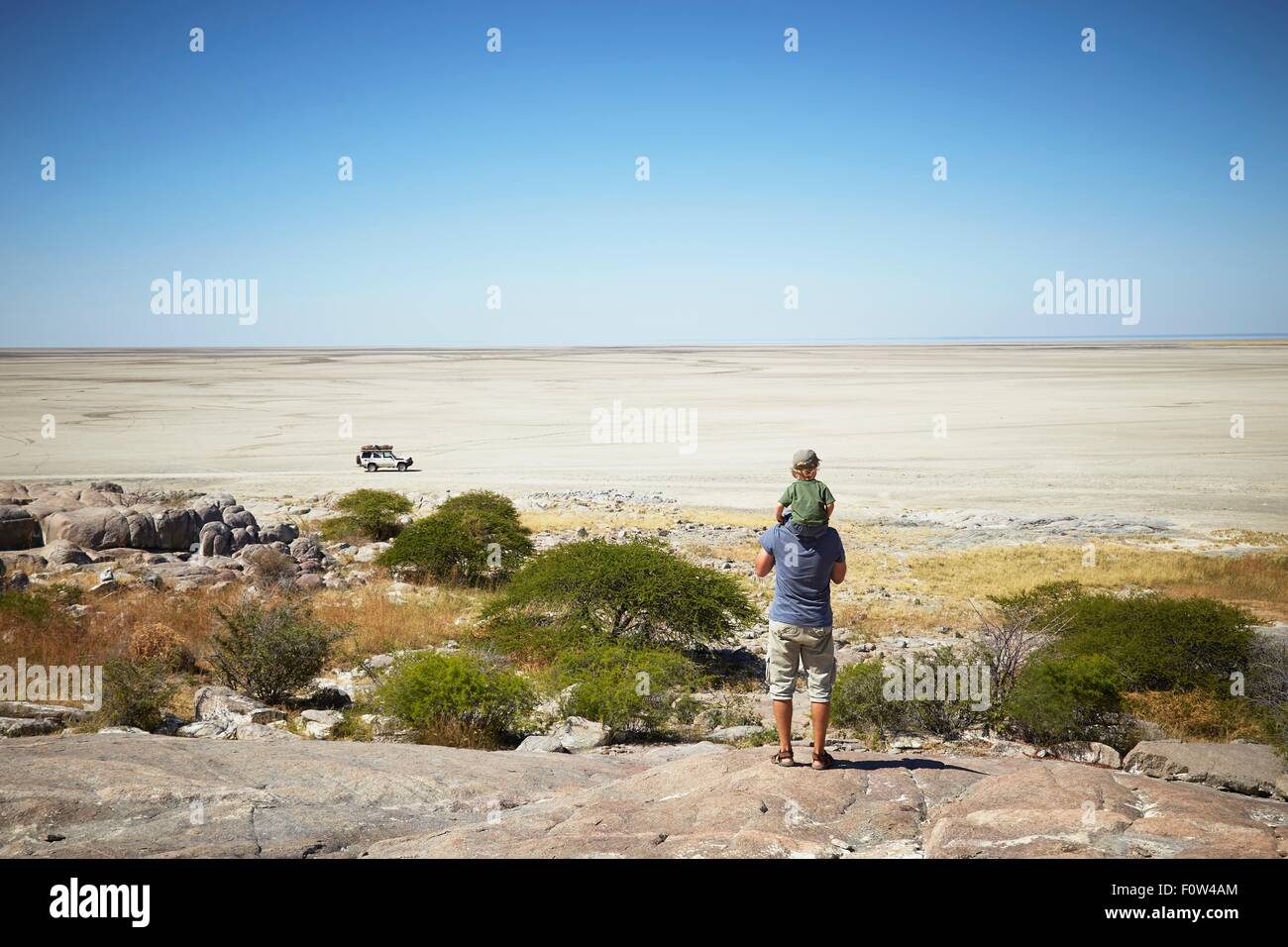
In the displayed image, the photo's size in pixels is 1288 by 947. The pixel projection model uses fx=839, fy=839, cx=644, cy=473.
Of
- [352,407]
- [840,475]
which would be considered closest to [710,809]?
[840,475]

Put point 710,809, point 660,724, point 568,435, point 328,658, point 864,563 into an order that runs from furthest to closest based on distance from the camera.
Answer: point 568,435, point 864,563, point 328,658, point 660,724, point 710,809

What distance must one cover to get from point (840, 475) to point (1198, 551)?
16620 mm

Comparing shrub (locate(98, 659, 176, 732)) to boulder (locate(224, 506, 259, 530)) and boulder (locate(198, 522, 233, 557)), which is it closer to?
boulder (locate(198, 522, 233, 557))

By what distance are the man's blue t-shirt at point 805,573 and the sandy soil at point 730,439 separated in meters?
25.5

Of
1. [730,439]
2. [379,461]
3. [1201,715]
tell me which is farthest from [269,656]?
[730,439]

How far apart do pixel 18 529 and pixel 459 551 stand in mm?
12655

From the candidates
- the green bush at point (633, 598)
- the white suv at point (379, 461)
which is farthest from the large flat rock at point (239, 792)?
the white suv at point (379, 461)

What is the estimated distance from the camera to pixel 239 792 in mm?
6219

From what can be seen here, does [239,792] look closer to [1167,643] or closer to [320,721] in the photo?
[320,721]

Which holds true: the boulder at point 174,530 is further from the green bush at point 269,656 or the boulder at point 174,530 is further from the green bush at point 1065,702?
the green bush at point 1065,702

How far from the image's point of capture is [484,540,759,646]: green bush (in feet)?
49.7

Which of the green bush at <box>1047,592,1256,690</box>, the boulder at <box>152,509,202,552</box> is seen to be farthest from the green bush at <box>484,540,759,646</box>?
the boulder at <box>152,509,202,552</box>

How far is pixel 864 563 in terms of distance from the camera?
23.4 metres
